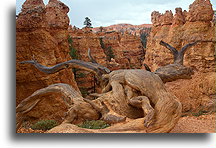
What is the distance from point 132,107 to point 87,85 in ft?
33.2

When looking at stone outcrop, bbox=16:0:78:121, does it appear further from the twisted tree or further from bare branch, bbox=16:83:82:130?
the twisted tree

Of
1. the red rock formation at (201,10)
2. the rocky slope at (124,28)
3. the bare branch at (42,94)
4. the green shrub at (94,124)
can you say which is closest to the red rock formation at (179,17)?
the red rock formation at (201,10)

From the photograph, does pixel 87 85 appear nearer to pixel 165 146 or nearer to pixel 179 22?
pixel 179 22

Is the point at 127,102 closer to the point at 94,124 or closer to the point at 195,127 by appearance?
the point at 94,124

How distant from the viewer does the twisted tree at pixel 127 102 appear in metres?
2.28

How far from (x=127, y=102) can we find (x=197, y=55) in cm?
791

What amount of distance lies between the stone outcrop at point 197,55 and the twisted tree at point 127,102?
18.8 ft

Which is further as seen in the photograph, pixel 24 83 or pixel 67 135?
pixel 24 83

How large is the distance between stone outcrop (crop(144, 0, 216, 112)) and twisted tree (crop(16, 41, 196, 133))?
573cm

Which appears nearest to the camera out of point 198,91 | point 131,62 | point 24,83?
point 24,83

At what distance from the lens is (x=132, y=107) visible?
263 cm

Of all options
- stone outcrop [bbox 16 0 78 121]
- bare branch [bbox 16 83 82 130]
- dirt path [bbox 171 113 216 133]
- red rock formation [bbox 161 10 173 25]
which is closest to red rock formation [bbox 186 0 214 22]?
red rock formation [bbox 161 10 173 25]

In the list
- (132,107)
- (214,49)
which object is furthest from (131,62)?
(132,107)

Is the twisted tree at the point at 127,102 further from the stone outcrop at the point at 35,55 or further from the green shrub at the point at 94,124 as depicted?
the stone outcrop at the point at 35,55
